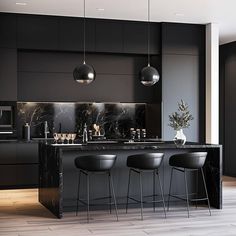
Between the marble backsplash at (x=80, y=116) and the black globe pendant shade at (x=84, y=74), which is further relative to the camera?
the marble backsplash at (x=80, y=116)

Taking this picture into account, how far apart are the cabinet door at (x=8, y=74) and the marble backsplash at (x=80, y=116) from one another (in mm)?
579

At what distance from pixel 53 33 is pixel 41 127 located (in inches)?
64.8

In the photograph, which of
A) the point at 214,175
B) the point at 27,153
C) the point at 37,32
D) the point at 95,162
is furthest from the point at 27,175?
the point at 214,175

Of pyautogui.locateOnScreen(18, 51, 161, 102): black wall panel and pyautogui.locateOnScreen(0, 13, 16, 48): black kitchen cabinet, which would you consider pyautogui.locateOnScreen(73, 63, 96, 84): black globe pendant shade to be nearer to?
pyautogui.locateOnScreen(0, 13, 16, 48): black kitchen cabinet

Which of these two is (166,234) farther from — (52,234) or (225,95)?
(225,95)

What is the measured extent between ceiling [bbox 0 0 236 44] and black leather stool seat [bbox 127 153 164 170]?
96.8 inches

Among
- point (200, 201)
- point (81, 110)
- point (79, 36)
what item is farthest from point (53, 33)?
point (200, 201)

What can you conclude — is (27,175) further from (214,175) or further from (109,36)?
(214,175)

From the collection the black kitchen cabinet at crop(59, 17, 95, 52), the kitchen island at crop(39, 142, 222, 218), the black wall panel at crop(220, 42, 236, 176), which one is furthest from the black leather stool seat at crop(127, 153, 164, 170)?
the black wall panel at crop(220, 42, 236, 176)

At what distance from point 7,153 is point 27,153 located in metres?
0.32

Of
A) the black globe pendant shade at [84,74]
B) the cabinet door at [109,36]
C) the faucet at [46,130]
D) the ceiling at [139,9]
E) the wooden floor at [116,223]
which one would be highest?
the ceiling at [139,9]

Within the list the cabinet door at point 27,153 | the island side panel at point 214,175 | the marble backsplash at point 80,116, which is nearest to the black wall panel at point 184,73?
the marble backsplash at point 80,116

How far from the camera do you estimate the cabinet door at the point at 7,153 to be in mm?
7980

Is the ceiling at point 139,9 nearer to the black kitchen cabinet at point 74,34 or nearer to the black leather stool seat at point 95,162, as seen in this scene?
the black kitchen cabinet at point 74,34
